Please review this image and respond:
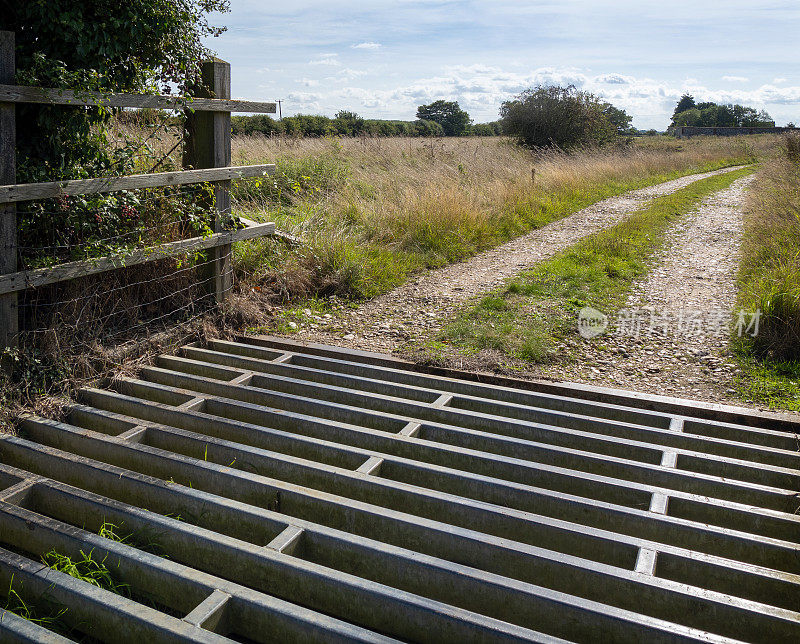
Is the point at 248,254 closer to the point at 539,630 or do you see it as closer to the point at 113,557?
the point at 113,557

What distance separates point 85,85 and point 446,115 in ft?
149

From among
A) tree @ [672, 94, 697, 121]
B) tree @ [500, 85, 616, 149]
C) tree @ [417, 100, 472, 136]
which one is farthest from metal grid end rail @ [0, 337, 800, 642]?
tree @ [672, 94, 697, 121]

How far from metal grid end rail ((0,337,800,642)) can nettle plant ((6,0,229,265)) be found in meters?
1.06

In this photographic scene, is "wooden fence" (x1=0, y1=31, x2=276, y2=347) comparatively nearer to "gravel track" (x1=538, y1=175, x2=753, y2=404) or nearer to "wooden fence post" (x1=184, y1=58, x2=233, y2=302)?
"wooden fence post" (x1=184, y1=58, x2=233, y2=302)

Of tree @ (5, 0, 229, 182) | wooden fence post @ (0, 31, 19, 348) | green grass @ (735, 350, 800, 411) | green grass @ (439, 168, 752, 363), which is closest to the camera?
wooden fence post @ (0, 31, 19, 348)

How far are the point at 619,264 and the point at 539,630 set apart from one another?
6.20 meters

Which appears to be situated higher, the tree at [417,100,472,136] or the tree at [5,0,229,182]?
the tree at [417,100,472,136]

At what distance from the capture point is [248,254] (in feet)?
18.5

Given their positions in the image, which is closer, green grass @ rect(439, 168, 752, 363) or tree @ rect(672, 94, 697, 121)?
green grass @ rect(439, 168, 752, 363)

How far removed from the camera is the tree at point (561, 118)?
2469 cm

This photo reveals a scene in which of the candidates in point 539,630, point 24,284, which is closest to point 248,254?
point 24,284

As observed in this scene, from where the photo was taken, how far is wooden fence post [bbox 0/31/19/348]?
3281 mm

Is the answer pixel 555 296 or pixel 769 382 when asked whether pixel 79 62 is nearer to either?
pixel 555 296

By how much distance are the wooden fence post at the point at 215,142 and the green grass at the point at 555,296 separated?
188cm
